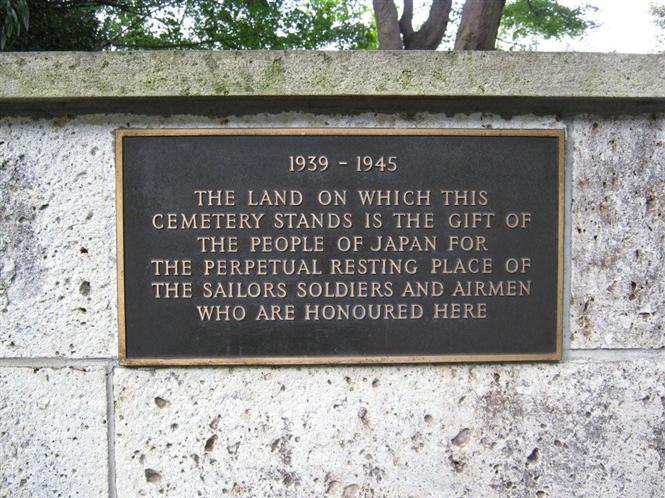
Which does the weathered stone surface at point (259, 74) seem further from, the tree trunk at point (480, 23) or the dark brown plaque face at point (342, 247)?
the tree trunk at point (480, 23)

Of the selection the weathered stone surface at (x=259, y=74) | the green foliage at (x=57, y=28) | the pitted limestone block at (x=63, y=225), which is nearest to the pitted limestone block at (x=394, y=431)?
the pitted limestone block at (x=63, y=225)

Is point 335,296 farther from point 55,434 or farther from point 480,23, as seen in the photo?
point 480,23

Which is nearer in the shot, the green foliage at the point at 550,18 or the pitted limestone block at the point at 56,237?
the pitted limestone block at the point at 56,237

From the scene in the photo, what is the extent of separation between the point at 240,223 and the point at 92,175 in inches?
26.1

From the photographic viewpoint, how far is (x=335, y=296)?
2.63 m

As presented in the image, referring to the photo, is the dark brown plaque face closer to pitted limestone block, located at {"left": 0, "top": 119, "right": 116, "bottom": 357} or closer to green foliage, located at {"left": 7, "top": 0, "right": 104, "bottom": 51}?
pitted limestone block, located at {"left": 0, "top": 119, "right": 116, "bottom": 357}

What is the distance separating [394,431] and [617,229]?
1325mm

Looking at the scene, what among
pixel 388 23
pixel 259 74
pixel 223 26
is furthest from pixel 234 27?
pixel 259 74

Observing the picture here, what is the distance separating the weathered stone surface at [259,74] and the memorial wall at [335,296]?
0.28ft

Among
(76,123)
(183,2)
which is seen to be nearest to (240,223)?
(76,123)

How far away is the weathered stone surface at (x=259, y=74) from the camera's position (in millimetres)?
2455

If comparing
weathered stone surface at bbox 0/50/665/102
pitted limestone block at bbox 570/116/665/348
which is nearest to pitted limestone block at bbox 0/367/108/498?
weathered stone surface at bbox 0/50/665/102

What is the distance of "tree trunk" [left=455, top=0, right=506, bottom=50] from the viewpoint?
243 inches

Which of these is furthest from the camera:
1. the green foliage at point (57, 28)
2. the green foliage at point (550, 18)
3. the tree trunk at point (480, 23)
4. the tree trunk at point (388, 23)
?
the green foliage at point (550, 18)
